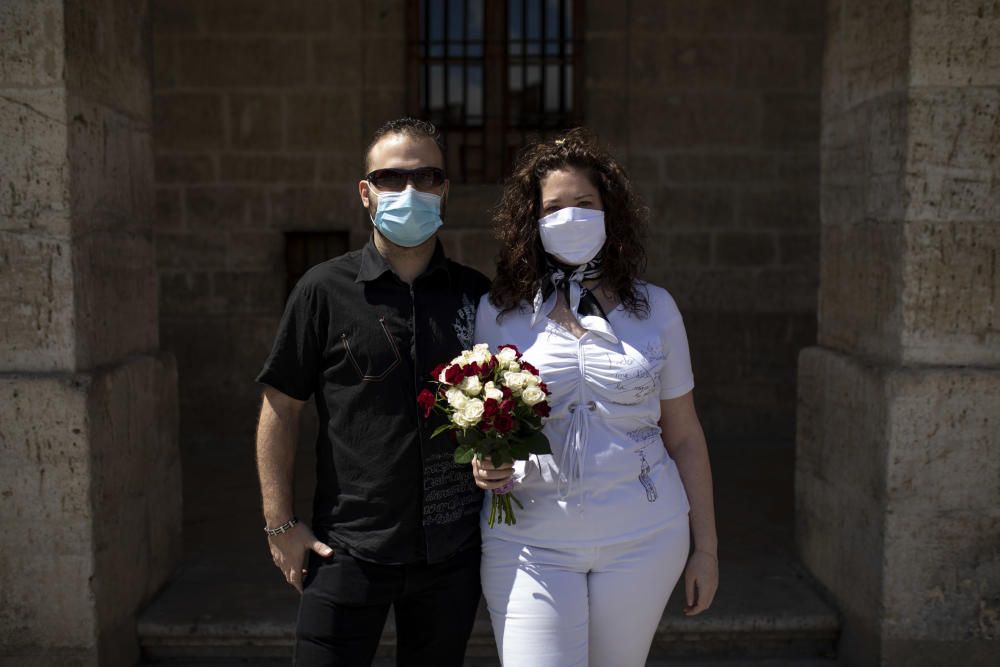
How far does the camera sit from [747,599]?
4406 mm

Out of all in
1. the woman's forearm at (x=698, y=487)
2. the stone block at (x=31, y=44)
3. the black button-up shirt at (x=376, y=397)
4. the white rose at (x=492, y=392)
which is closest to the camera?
the white rose at (x=492, y=392)

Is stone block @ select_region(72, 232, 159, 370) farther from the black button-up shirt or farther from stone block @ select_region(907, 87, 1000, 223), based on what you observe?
stone block @ select_region(907, 87, 1000, 223)

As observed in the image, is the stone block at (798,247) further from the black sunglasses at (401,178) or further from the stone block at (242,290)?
the black sunglasses at (401,178)

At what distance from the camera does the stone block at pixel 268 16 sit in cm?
763

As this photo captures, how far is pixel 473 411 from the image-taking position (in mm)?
2373

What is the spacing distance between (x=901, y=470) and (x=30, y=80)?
131 inches

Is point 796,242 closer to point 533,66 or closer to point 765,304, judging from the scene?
point 765,304

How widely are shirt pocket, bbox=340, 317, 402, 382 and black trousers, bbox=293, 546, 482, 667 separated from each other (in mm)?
479

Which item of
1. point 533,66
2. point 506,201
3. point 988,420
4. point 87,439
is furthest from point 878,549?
point 533,66

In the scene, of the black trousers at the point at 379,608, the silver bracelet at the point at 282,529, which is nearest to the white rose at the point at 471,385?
the black trousers at the point at 379,608

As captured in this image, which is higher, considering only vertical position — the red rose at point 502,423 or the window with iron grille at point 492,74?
the window with iron grille at point 492,74

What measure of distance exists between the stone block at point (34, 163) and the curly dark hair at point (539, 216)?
1.71m

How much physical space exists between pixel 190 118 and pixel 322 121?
0.97 m

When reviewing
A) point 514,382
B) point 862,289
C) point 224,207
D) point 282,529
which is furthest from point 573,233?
point 224,207
